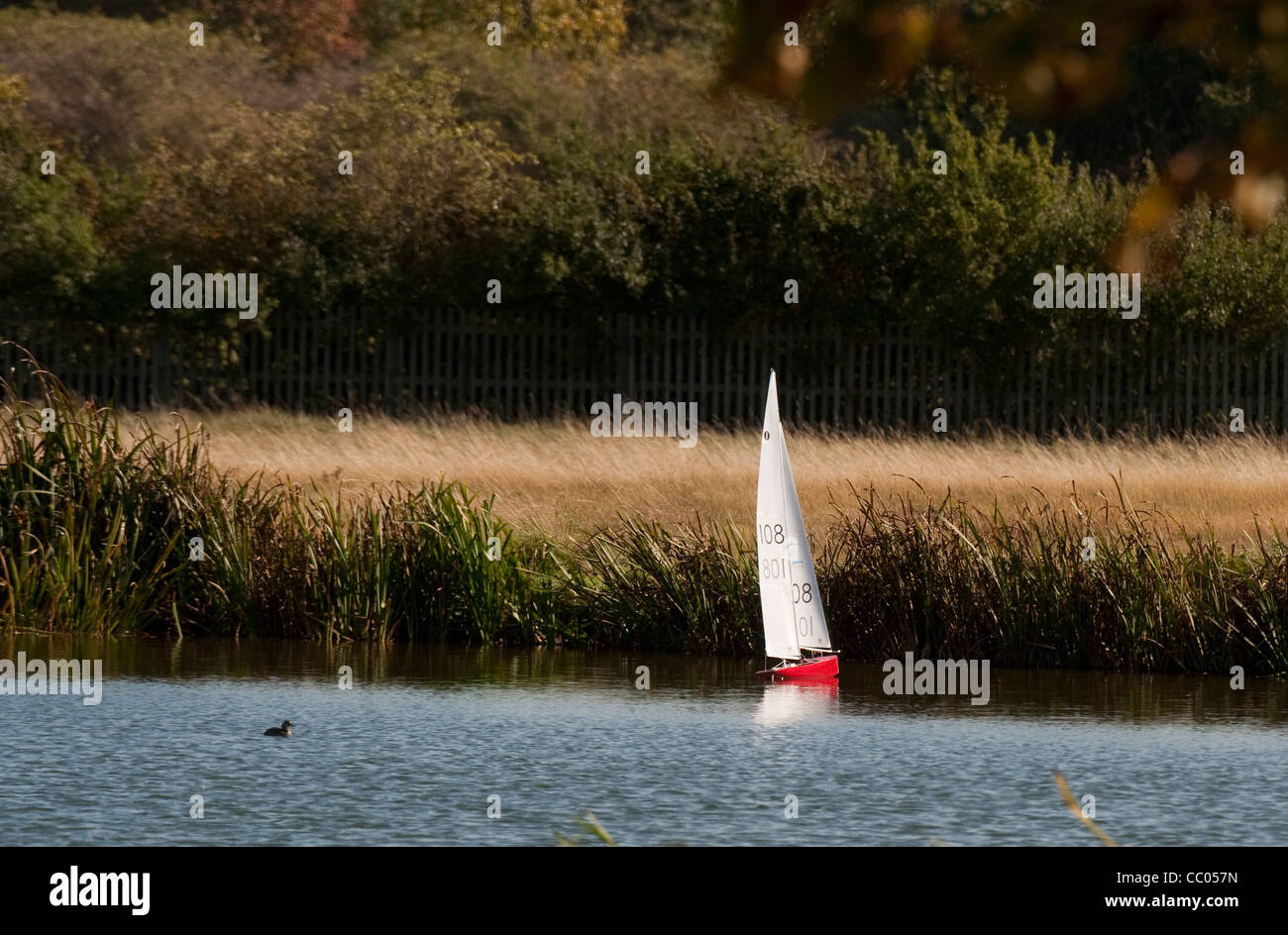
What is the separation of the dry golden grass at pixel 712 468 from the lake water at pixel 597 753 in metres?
2.97

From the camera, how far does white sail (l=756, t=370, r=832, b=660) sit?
47.2 feet

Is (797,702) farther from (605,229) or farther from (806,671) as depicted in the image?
(605,229)

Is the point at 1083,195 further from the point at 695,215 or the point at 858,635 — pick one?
the point at 858,635

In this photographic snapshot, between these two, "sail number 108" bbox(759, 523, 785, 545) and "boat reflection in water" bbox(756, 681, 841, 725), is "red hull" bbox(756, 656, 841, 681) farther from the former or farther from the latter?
"sail number 108" bbox(759, 523, 785, 545)

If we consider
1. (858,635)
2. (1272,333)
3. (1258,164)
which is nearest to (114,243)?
(1272,333)

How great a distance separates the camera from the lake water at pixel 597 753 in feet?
33.2

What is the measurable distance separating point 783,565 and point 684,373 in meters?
16.1

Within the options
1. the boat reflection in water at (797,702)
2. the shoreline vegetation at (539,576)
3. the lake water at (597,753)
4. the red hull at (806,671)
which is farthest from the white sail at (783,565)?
the shoreline vegetation at (539,576)

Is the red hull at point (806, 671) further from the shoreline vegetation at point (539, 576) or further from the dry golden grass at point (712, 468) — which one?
the dry golden grass at point (712, 468)

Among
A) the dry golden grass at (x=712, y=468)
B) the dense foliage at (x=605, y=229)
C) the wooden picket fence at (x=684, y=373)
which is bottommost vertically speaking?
the dry golden grass at (x=712, y=468)

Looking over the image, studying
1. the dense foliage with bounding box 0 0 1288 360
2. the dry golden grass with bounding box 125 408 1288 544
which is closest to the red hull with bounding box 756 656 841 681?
the dry golden grass with bounding box 125 408 1288 544

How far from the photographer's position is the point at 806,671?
14438 millimetres

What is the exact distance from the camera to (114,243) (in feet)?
107

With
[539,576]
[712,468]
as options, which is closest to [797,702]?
[539,576]
